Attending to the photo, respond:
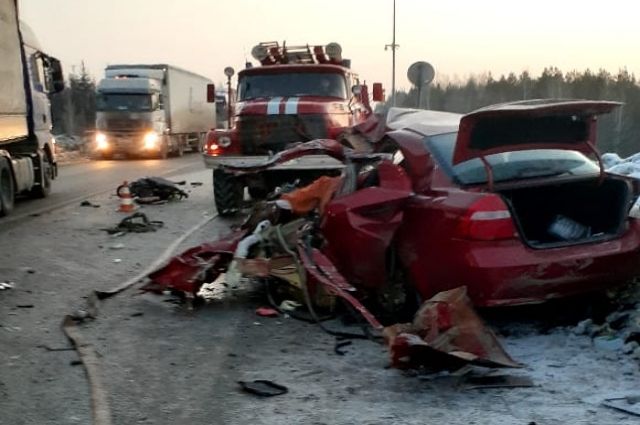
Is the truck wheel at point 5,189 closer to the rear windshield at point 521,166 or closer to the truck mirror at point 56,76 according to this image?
the truck mirror at point 56,76

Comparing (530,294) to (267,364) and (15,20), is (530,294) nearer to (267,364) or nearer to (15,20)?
(267,364)

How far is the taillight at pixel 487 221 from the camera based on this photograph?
5094 millimetres

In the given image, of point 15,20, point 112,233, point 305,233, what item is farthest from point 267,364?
point 15,20

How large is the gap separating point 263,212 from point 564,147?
9.51 feet

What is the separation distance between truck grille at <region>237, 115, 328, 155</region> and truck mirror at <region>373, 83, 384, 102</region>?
2.93 metres

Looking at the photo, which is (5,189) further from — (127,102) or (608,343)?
(127,102)

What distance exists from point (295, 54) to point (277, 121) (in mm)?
3742

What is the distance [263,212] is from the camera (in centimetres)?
738

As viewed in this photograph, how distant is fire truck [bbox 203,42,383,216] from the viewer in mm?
12469

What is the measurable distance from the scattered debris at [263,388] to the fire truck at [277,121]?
684 centimetres

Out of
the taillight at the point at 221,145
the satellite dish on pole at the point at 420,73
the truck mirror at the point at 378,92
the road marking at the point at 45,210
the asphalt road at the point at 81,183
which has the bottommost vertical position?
the asphalt road at the point at 81,183

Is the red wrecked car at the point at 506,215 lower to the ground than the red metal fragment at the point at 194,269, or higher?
higher

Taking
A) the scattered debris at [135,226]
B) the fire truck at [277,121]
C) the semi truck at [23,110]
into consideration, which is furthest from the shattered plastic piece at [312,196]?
the semi truck at [23,110]

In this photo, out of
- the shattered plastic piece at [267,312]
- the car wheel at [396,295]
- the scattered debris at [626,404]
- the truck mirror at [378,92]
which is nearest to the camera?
the scattered debris at [626,404]
